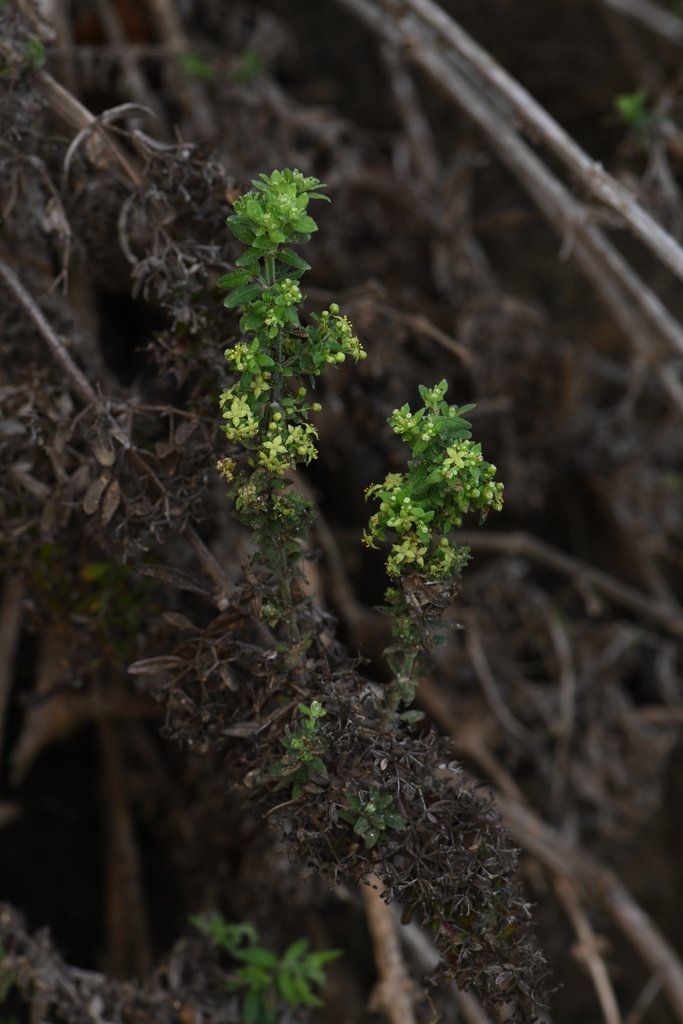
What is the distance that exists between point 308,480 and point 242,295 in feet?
4.74

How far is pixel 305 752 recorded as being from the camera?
1.21m

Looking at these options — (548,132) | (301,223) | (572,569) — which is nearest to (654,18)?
(548,132)

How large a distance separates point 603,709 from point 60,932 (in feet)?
4.93

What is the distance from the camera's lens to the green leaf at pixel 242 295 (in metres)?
1.14

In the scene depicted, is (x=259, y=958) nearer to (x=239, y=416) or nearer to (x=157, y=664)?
(x=157, y=664)

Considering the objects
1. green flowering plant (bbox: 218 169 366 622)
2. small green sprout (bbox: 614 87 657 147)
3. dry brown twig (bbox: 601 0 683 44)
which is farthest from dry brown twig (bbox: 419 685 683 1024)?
dry brown twig (bbox: 601 0 683 44)

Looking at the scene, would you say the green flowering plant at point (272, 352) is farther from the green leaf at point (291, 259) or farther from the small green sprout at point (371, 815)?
the small green sprout at point (371, 815)

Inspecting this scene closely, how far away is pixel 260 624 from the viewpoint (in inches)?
52.3

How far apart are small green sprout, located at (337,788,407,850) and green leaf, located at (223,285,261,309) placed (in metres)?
0.59

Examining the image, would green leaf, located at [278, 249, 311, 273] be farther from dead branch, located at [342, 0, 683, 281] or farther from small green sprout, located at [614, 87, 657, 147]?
small green sprout, located at [614, 87, 657, 147]

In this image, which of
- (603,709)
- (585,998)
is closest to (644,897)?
(585,998)

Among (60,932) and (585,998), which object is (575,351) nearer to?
(585,998)

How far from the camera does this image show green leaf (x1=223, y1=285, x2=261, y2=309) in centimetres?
114

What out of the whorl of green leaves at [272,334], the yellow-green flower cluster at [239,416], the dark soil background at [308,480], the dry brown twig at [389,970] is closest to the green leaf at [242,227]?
the whorl of green leaves at [272,334]
